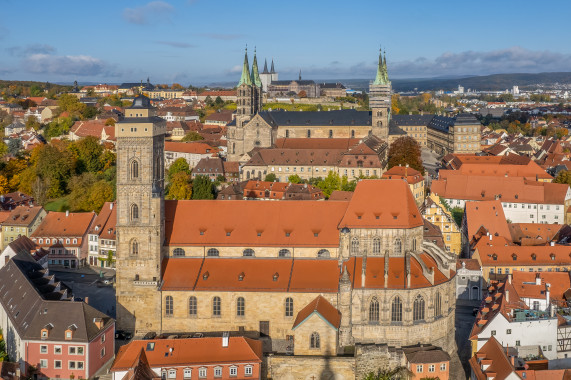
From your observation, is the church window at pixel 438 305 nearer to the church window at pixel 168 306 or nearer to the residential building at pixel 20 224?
the church window at pixel 168 306

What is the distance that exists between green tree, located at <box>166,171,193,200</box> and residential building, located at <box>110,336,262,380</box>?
50949mm

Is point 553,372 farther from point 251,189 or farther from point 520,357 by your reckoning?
point 251,189

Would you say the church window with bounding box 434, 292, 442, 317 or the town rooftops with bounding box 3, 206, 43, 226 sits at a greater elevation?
the town rooftops with bounding box 3, 206, 43, 226

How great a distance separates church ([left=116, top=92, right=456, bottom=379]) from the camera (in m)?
50.7

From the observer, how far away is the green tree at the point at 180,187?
97500 millimetres

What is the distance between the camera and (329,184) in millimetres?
95812

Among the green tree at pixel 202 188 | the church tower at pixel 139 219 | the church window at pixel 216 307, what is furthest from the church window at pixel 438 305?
the green tree at pixel 202 188

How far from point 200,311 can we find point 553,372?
79.0 feet

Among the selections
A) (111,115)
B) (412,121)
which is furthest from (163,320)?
(412,121)

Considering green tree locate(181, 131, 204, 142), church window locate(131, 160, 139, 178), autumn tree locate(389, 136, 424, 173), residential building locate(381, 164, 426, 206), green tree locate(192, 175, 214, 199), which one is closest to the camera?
church window locate(131, 160, 139, 178)

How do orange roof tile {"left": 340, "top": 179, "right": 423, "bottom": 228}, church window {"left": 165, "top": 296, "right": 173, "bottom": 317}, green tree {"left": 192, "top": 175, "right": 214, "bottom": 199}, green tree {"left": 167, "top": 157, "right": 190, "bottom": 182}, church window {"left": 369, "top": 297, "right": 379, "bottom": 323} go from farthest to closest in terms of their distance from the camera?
green tree {"left": 167, "top": 157, "right": 190, "bottom": 182} < green tree {"left": 192, "top": 175, "right": 214, "bottom": 199} < orange roof tile {"left": 340, "top": 179, "right": 423, "bottom": 228} < church window {"left": 165, "top": 296, "right": 173, "bottom": 317} < church window {"left": 369, "top": 297, "right": 379, "bottom": 323}

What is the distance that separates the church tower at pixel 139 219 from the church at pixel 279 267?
0.24 feet

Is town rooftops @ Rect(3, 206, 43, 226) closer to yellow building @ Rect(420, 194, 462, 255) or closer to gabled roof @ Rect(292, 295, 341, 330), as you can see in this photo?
yellow building @ Rect(420, 194, 462, 255)

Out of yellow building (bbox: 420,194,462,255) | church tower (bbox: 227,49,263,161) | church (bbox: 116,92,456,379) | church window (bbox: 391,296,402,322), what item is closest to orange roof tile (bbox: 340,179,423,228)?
church (bbox: 116,92,456,379)
